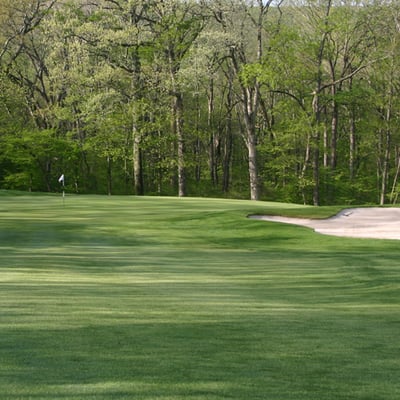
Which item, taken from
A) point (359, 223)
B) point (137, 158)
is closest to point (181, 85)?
point (137, 158)

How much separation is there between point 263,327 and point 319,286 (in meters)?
4.72

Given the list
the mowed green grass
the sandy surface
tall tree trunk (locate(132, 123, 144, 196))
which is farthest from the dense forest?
the mowed green grass

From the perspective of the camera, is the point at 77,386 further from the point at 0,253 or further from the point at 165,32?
the point at 165,32

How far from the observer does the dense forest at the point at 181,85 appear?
160 feet

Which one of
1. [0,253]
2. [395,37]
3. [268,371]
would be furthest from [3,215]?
[395,37]

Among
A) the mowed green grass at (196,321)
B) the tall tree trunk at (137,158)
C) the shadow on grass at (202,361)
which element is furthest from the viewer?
the tall tree trunk at (137,158)

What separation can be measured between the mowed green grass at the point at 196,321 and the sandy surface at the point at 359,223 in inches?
89.7

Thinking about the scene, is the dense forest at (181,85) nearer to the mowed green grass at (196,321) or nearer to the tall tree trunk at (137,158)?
the tall tree trunk at (137,158)

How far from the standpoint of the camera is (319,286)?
1212cm

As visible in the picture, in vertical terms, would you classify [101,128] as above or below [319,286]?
above

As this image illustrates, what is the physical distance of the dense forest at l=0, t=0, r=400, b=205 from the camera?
160ft

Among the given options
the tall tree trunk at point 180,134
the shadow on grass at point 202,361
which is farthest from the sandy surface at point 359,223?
the tall tree trunk at point 180,134

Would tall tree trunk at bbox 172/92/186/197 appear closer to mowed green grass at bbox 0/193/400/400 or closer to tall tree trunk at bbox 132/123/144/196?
tall tree trunk at bbox 132/123/144/196

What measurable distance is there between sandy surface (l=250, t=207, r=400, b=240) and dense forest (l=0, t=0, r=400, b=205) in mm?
21583
